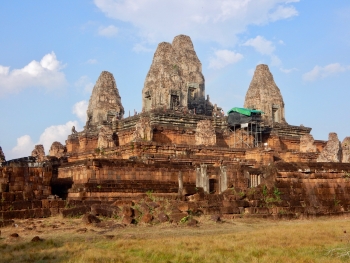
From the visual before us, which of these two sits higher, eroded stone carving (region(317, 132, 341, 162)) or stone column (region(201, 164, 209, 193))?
eroded stone carving (region(317, 132, 341, 162))

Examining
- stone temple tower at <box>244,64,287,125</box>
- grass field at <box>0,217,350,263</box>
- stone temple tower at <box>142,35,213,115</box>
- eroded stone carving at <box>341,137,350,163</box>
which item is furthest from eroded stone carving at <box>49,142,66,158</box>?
grass field at <box>0,217,350,263</box>

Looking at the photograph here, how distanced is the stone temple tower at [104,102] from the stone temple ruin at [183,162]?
0.10 meters

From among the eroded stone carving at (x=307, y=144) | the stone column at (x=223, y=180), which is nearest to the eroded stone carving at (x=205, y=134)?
the eroded stone carving at (x=307, y=144)

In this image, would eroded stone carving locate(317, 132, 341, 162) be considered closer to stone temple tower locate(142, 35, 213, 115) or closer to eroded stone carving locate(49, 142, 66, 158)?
stone temple tower locate(142, 35, 213, 115)

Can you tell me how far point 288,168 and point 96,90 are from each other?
29804 millimetres

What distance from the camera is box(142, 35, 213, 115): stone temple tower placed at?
39312mm

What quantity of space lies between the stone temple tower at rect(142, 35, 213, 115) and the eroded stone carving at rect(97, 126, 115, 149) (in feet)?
15.7

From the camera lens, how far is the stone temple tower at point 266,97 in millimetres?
46531

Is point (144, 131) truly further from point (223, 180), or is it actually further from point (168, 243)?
point (168, 243)

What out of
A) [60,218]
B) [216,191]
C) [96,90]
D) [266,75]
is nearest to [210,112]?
[266,75]

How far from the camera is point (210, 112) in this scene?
46.1 meters

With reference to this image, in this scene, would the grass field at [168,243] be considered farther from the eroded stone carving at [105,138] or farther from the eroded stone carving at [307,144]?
the eroded stone carving at [307,144]

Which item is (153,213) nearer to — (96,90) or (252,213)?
(252,213)

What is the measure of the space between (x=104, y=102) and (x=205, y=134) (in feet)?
48.1
